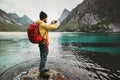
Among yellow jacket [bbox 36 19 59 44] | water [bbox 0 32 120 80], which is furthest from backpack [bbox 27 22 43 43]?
water [bbox 0 32 120 80]

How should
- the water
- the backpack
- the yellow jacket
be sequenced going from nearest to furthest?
the backpack, the yellow jacket, the water

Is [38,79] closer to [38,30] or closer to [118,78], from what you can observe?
[38,30]

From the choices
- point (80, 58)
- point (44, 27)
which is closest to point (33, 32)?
point (44, 27)

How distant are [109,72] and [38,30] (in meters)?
11.0

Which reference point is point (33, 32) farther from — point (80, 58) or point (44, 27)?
point (80, 58)

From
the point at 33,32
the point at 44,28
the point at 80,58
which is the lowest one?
the point at 80,58

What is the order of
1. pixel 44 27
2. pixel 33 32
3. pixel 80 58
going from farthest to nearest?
pixel 80 58
pixel 44 27
pixel 33 32

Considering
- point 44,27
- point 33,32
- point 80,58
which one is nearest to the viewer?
point 33,32

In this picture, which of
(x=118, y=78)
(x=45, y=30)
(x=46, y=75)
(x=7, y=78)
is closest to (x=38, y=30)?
(x=45, y=30)

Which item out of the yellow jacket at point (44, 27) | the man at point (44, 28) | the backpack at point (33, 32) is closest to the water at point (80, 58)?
the man at point (44, 28)

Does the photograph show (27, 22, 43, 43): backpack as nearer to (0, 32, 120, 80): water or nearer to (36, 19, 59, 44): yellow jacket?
(36, 19, 59, 44): yellow jacket

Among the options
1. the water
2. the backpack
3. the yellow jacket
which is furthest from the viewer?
the water

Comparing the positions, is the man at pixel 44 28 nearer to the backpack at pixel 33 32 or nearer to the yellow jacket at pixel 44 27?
the yellow jacket at pixel 44 27

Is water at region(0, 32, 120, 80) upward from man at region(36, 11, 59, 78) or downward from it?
downward
